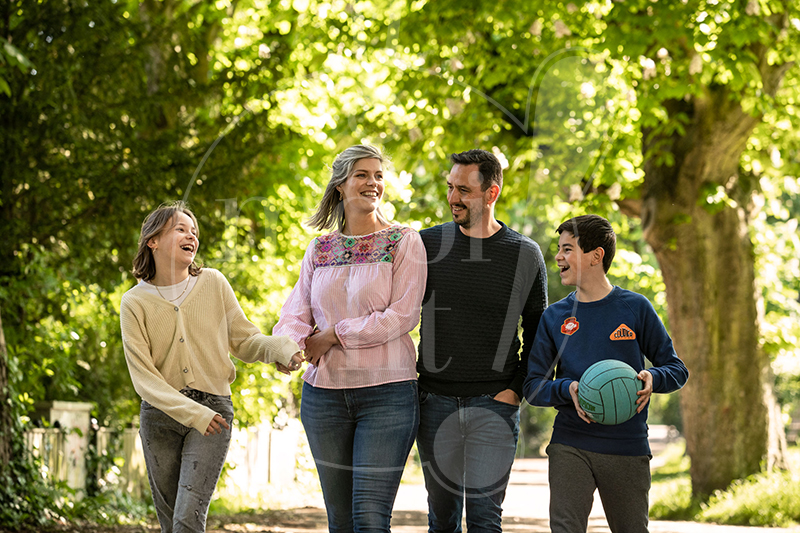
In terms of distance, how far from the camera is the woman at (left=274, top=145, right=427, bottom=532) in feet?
11.9

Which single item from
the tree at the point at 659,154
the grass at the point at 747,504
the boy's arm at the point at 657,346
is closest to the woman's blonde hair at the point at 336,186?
the boy's arm at the point at 657,346

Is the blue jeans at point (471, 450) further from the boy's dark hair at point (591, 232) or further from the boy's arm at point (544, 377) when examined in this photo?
the boy's dark hair at point (591, 232)

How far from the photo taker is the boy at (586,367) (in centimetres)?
363

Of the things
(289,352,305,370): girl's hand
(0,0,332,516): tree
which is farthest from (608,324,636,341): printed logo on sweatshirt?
(0,0,332,516): tree

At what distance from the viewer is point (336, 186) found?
4000 mm

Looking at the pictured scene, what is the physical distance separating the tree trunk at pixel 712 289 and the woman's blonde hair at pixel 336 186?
796 centimetres

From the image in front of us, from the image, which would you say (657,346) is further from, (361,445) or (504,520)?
(504,520)

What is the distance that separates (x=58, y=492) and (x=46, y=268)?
2.19m

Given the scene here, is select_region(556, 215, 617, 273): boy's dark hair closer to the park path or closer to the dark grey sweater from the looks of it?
the dark grey sweater

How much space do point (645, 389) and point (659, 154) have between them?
27.9 feet

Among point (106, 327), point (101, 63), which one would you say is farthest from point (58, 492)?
point (101, 63)

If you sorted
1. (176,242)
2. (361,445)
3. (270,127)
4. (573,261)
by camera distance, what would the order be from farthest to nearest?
(270,127) < (176,242) < (573,261) < (361,445)

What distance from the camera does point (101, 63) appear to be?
9680mm

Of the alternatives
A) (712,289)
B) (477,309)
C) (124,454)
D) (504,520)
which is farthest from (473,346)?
(712,289)
